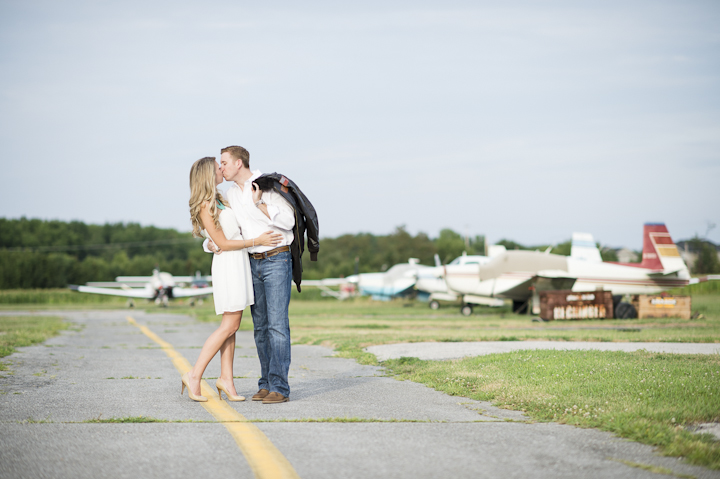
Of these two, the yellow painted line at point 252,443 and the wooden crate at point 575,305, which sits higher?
the yellow painted line at point 252,443

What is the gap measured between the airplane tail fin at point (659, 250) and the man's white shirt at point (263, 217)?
891 inches

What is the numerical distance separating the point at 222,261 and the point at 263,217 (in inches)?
19.0

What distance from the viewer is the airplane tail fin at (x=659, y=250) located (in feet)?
79.5

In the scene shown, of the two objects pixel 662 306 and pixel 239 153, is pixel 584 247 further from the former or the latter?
pixel 239 153

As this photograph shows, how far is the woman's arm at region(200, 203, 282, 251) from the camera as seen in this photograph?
4926 mm

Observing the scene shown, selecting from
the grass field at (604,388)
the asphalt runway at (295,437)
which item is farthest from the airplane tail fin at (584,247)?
the asphalt runway at (295,437)

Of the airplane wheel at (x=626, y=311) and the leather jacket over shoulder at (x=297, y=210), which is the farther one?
the airplane wheel at (x=626, y=311)

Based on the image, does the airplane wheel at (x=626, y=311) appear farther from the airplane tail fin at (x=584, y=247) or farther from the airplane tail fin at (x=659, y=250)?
the airplane tail fin at (x=584, y=247)

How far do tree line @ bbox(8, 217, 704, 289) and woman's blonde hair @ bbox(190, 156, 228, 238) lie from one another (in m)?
66.7

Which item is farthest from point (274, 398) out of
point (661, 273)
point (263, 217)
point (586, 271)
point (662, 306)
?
point (661, 273)

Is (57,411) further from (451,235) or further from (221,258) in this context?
(451,235)

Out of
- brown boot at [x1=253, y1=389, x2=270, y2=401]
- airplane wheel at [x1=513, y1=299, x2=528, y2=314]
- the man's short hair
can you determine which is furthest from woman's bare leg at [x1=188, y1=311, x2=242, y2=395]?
airplane wheel at [x1=513, y1=299, x2=528, y2=314]

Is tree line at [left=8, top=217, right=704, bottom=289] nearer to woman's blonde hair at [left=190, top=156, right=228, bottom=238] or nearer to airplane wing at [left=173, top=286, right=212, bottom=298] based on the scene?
airplane wing at [left=173, top=286, right=212, bottom=298]

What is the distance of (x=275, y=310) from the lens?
4.99 metres
